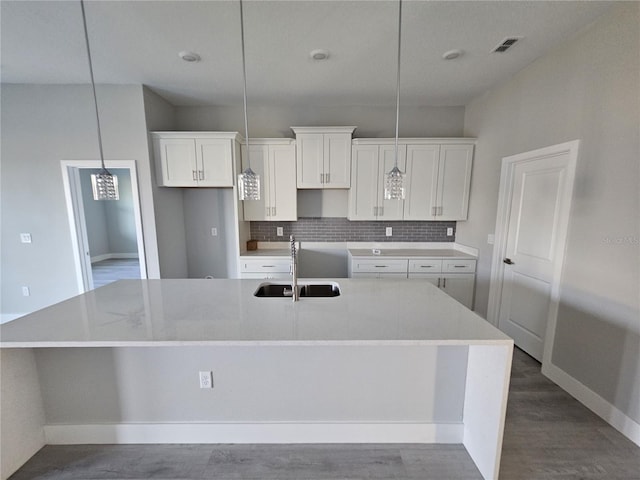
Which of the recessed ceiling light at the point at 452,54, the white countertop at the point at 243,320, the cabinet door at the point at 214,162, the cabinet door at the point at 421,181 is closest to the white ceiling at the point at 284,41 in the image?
the recessed ceiling light at the point at 452,54

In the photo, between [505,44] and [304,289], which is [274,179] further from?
[505,44]

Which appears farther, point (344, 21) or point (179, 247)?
point (179, 247)

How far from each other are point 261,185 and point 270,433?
2.71 metres

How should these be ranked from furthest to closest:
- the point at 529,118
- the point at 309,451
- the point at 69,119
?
the point at 69,119 < the point at 529,118 < the point at 309,451

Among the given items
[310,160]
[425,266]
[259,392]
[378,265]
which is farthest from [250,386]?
Result: [310,160]

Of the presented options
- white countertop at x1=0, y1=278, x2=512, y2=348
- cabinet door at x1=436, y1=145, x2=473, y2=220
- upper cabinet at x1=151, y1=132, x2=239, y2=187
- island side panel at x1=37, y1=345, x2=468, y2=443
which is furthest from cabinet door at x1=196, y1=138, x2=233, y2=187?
cabinet door at x1=436, y1=145, x2=473, y2=220

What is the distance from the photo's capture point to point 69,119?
2.91 metres

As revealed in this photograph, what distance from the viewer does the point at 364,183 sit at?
343cm

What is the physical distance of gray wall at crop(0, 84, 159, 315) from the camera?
2.88 meters

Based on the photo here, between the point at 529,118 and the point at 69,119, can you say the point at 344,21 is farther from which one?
the point at 69,119

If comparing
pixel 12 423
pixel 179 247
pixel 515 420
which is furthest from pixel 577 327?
pixel 179 247

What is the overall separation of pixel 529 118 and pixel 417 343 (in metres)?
2.59

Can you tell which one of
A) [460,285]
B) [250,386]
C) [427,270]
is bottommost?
[250,386]

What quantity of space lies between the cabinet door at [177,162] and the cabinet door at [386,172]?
2407 millimetres
